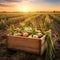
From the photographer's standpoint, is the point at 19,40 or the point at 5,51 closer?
the point at 19,40

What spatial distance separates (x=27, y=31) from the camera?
9.63 feet

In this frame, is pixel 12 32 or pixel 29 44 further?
pixel 12 32

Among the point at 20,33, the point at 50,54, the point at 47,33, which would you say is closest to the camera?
the point at 50,54

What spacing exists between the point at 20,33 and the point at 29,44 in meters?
0.33

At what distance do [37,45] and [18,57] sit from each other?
0.34 m

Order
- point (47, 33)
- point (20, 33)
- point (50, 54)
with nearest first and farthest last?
point (50, 54)
point (47, 33)
point (20, 33)

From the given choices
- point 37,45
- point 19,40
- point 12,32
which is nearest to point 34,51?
point 37,45

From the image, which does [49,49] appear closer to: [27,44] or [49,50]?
[49,50]

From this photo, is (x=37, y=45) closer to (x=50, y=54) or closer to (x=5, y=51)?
(x=50, y=54)

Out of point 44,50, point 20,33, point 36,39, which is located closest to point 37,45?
point 36,39

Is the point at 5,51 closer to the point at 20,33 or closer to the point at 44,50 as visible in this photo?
the point at 20,33

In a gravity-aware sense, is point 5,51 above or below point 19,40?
below

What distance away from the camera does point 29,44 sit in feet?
8.83

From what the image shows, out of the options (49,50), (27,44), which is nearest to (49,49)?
(49,50)
